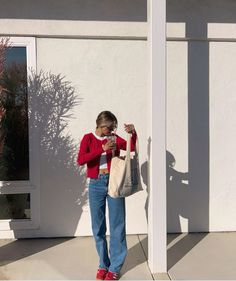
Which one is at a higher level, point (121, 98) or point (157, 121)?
point (121, 98)

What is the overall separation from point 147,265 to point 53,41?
2968 mm

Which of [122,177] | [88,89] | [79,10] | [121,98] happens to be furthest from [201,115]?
[122,177]

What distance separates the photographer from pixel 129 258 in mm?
5090

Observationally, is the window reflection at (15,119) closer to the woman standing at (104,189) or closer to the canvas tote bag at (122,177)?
the woman standing at (104,189)

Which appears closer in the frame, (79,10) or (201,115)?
(79,10)

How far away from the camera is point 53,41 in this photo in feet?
18.7

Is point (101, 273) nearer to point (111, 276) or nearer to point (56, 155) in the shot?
point (111, 276)

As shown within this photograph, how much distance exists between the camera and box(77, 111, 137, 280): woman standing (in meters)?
4.30

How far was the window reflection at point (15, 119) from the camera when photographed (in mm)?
5691

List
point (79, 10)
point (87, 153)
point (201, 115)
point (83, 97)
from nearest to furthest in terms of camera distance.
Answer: point (87, 153)
point (79, 10)
point (83, 97)
point (201, 115)

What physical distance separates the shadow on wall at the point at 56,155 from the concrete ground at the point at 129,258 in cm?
30

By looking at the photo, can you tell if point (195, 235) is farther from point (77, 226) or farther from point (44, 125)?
point (44, 125)

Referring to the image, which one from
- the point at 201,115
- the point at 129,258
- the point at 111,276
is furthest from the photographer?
the point at 201,115

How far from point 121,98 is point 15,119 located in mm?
1385
